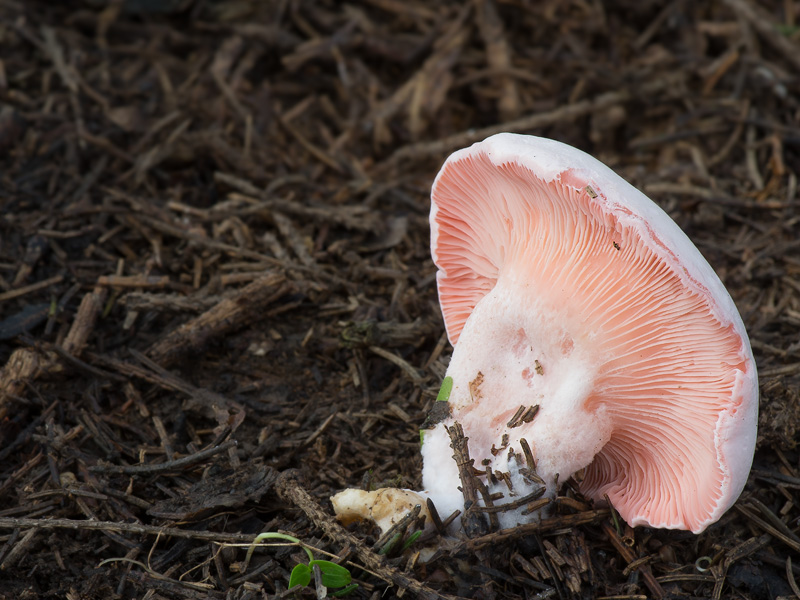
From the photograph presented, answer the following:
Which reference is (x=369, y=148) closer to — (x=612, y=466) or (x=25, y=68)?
(x=25, y=68)

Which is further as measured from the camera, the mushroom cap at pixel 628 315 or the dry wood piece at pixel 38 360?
the dry wood piece at pixel 38 360

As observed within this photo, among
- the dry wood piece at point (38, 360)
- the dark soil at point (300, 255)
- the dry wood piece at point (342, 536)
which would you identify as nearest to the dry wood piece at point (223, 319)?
the dark soil at point (300, 255)

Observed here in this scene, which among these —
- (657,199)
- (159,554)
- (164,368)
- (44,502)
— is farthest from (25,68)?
(657,199)

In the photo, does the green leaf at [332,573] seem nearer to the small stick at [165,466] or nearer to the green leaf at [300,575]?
the green leaf at [300,575]

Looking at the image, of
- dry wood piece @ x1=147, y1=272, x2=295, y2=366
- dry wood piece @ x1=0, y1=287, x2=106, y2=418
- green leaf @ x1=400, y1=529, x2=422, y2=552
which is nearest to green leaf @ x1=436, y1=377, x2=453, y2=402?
green leaf @ x1=400, y1=529, x2=422, y2=552

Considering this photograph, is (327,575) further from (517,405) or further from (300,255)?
(300,255)

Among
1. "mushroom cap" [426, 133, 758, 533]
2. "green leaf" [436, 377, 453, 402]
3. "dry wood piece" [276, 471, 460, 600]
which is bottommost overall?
"dry wood piece" [276, 471, 460, 600]

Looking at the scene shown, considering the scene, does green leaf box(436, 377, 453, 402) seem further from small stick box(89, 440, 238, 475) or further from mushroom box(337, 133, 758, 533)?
small stick box(89, 440, 238, 475)
